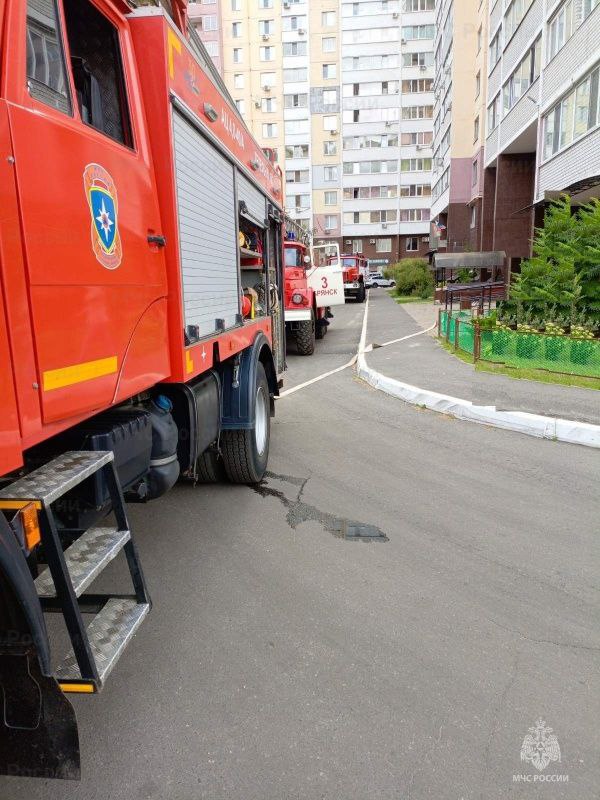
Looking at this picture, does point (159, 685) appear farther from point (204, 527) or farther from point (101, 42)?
point (101, 42)

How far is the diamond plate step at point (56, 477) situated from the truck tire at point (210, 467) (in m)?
2.87

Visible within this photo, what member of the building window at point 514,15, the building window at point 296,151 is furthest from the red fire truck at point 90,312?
the building window at point 296,151

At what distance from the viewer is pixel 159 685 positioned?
2787 mm

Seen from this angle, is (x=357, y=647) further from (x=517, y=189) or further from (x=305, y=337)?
(x=517, y=189)

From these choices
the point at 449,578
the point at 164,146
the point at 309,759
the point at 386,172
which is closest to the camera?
the point at 309,759

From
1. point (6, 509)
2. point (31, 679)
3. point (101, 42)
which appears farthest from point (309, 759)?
point (101, 42)

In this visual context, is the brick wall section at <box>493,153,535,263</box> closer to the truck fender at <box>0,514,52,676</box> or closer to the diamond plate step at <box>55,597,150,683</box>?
the diamond plate step at <box>55,597,150,683</box>

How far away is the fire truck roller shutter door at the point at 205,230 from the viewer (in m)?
3.47

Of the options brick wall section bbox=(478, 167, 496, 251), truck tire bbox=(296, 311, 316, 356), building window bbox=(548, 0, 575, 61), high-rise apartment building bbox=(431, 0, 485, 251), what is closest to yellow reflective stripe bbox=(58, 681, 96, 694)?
truck tire bbox=(296, 311, 316, 356)

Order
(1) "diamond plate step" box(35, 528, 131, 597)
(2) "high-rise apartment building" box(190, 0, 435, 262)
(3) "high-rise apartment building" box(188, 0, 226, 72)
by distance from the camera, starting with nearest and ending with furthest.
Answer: (1) "diamond plate step" box(35, 528, 131, 597), (3) "high-rise apartment building" box(188, 0, 226, 72), (2) "high-rise apartment building" box(190, 0, 435, 262)

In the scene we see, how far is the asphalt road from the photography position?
7.53ft

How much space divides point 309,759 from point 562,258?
Answer: 12840 mm

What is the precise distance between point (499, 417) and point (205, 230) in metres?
4.87

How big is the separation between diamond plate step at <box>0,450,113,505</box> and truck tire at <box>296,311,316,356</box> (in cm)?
1207
